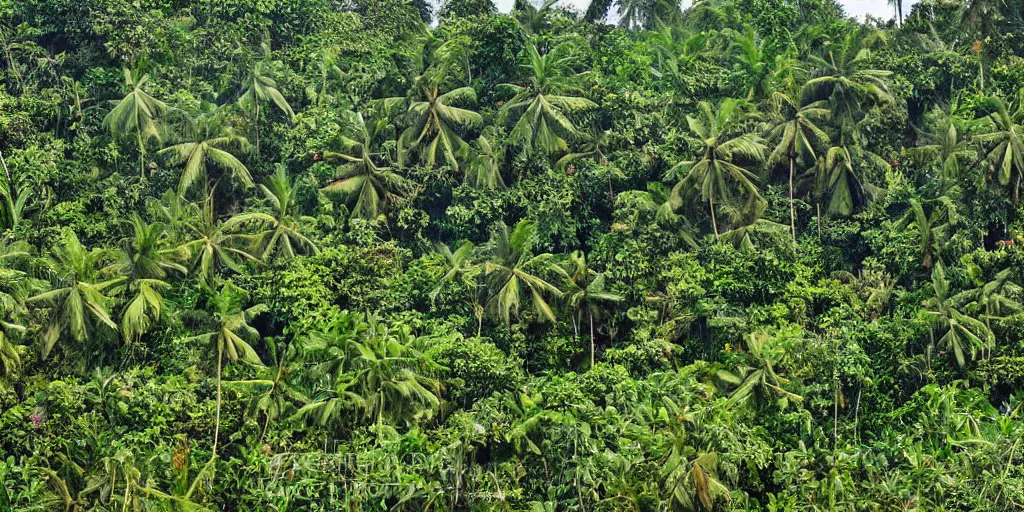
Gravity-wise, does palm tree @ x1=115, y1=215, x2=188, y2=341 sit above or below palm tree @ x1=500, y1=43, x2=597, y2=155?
below

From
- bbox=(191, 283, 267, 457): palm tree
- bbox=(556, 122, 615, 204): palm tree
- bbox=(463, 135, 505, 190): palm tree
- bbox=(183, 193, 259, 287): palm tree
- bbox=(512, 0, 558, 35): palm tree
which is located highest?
bbox=(512, 0, 558, 35): palm tree

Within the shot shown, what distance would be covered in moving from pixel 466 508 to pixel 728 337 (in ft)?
20.1

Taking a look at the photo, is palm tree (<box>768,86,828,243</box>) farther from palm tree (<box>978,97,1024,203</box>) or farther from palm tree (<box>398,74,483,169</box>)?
palm tree (<box>398,74,483,169</box>)

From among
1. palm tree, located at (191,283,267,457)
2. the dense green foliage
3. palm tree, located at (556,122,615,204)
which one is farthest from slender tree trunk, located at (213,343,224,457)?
palm tree, located at (556,122,615,204)

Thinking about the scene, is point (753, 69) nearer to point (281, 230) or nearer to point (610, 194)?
point (610, 194)

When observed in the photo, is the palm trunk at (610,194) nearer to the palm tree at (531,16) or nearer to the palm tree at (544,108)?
the palm tree at (544,108)

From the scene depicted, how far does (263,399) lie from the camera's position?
975 inches

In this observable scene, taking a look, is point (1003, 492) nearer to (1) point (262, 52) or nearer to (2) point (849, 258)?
(2) point (849, 258)

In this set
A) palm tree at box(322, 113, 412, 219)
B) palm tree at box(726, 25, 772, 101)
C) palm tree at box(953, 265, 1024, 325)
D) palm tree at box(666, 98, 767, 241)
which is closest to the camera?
palm tree at box(953, 265, 1024, 325)

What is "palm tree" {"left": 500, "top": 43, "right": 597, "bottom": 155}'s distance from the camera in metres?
30.1

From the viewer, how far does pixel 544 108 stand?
3006 centimetres

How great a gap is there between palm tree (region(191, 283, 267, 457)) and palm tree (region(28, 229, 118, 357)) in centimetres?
163

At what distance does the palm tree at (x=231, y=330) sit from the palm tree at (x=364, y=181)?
3.59 meters

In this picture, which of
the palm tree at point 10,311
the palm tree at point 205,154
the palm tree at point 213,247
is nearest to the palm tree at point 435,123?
the palm tree at point 205,154
